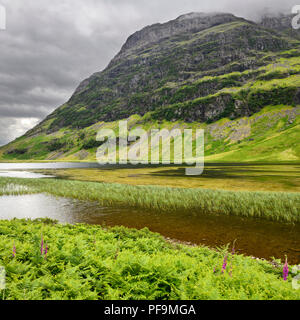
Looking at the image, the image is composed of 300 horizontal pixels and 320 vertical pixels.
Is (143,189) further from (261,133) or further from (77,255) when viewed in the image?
(261,133)

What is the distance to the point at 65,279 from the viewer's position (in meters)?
5.08

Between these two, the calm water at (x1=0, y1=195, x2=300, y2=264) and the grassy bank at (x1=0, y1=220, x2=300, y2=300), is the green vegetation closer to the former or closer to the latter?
the calm water at (x1=0, y1=195, x2=300, y2=264)

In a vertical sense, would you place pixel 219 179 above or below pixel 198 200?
above

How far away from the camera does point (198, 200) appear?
26.0m

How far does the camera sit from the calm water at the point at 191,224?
14500mm

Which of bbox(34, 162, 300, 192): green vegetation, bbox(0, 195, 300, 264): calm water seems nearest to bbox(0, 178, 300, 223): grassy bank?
bbox(0, 195, 300, 264): calm water

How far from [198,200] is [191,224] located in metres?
6.85

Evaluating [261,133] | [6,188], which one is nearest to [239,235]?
[6,188]

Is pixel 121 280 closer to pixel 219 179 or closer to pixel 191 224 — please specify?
pixel 191 224

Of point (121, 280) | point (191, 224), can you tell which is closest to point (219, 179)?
point (191, 224)

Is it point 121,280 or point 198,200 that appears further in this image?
point 198,200

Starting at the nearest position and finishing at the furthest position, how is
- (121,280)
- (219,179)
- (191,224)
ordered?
1. (121,280)
2. (191,224)
3. (219,179)

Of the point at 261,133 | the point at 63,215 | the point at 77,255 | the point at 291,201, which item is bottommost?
the point at 63,215
